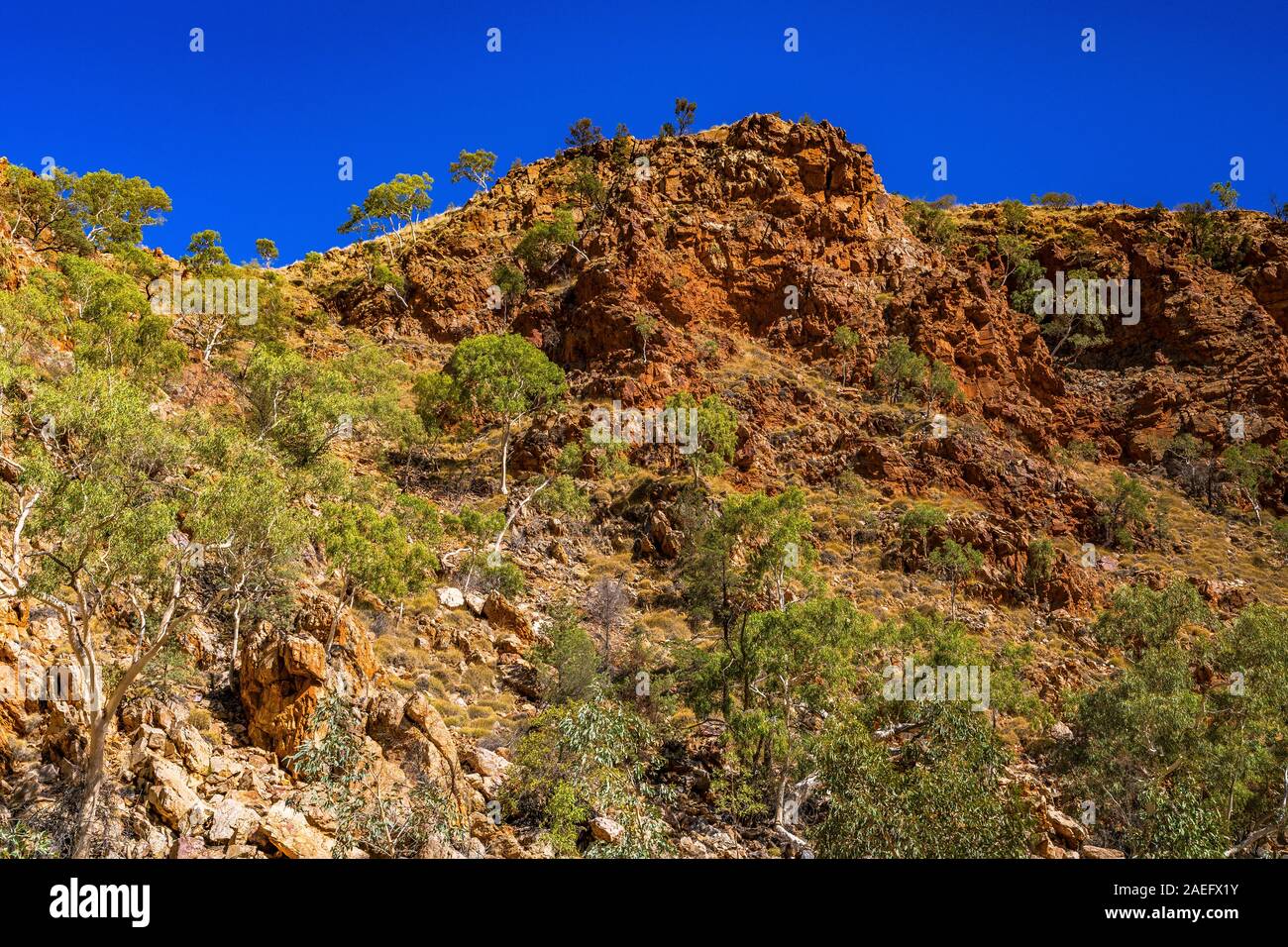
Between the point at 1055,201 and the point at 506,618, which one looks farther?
the point at 1055,201

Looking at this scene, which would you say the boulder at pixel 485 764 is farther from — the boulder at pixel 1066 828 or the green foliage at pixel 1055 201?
the green foliage at pixel 1055 201

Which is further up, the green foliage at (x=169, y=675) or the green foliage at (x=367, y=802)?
the green foliage at (x=169, y=675)

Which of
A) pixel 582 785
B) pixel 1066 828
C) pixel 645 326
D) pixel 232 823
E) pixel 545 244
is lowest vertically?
pixel 1066 828

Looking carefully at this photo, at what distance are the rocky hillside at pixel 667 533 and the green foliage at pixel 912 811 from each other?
0.08 m

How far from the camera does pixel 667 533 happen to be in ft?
113

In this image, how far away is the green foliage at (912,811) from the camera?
468 inches

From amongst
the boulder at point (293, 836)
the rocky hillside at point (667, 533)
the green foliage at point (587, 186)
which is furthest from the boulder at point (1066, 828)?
the green foliage at point (587, 186)

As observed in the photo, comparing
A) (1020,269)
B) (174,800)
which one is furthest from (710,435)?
(1020,269)

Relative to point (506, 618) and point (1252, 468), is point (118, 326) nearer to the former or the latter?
point (506, 618)

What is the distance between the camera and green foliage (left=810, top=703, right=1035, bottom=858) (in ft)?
39.0

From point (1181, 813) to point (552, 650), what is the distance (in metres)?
15.7

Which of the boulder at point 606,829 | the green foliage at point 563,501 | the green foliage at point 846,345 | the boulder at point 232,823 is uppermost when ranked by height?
the green foliage at point 846,345

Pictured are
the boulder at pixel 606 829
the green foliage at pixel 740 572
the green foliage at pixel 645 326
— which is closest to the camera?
the boulder at pixel 606 829

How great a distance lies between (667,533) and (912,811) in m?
22.6
